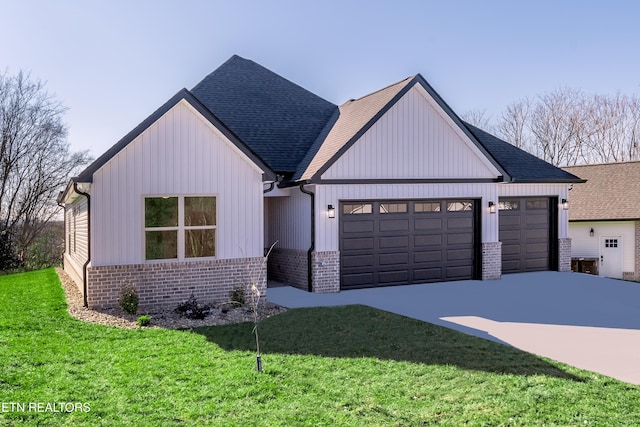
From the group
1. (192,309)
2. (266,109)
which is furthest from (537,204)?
(192,309)

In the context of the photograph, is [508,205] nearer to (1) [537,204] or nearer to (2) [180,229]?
(1) [537,204]

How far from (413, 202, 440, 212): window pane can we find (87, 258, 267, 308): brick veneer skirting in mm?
5405

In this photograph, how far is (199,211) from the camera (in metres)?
12.9

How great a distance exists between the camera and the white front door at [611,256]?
24.6 metres

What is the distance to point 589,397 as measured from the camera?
627 cm

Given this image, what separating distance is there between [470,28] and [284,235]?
15.9 metres

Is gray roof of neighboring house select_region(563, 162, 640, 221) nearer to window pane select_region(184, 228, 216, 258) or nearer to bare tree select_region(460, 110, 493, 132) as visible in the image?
window pane select_region(184, 228, 216, 258)

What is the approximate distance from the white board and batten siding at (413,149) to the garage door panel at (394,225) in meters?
1.29

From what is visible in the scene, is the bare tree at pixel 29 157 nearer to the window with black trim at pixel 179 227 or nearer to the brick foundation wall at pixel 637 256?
the window with black trim at pixel 179 227

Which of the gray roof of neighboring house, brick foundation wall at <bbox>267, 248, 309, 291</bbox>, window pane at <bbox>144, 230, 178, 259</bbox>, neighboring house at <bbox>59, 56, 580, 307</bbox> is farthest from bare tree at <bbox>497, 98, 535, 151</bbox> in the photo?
window pane at <bbox>144, 230, 178, 259</bbox>

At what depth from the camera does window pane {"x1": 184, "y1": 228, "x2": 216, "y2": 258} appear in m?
12.8

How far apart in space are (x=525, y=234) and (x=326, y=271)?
8.02m

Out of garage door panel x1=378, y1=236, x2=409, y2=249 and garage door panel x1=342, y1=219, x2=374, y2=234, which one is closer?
garage door panel x1=342, y1=219, x2=374, y2=234

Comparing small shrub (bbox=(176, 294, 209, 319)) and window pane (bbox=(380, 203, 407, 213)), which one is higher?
window pane (bbox=(380, 203, 407, 213))
